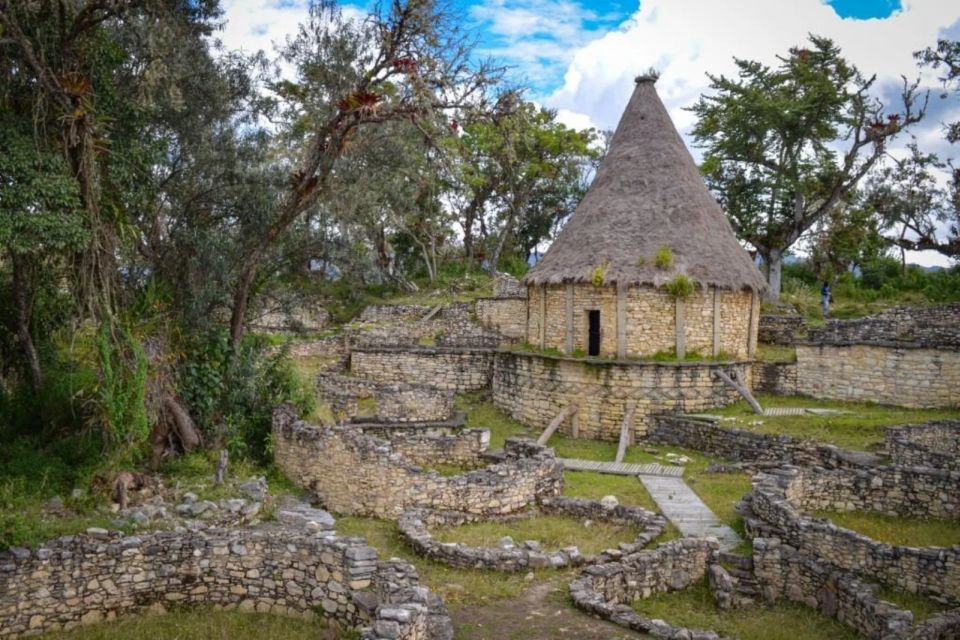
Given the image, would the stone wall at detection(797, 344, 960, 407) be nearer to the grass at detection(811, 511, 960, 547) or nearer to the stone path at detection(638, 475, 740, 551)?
the stone path at detection(638, 475, 740, 551)

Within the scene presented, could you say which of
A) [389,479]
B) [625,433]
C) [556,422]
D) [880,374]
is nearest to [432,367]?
[556,422]

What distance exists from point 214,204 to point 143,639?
903 centimetres

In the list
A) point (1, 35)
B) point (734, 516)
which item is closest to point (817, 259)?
point (734, 516)

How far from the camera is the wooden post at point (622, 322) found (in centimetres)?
1931

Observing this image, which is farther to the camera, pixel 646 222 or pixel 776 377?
pixel 776 377

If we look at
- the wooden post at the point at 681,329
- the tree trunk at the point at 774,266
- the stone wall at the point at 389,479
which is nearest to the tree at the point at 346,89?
the stone wall at the point at 389,479

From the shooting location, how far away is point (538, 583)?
8.79 meters

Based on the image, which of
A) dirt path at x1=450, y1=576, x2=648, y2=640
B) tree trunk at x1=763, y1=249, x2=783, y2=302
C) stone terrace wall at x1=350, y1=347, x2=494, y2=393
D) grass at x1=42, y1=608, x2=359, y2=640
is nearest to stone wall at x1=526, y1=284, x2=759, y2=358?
stone terrace wall at x1=350, y1=347, x2=494, y2=393

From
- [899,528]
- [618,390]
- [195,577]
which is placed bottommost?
[899,528]

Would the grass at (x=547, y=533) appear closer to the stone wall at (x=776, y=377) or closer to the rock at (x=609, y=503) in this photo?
the rock at (x=609, y=503)

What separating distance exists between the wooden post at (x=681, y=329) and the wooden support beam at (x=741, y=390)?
103 centimetres

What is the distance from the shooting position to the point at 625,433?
17.7 m

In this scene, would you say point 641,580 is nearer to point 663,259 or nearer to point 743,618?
point 743,618

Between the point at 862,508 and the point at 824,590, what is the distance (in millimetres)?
3404
